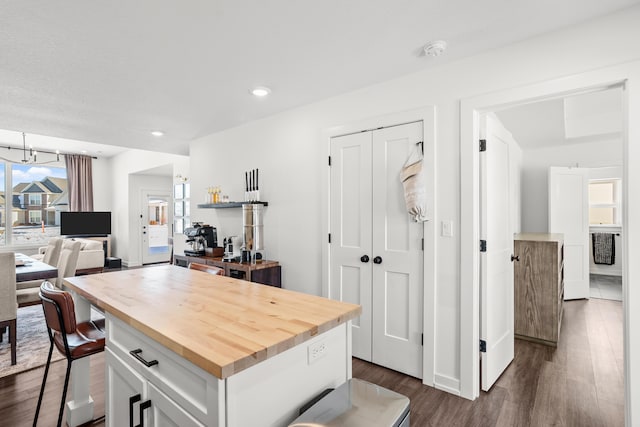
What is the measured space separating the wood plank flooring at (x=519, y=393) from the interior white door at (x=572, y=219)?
1.87 m

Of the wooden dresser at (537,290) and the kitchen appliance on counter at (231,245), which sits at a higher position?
the kitchen appliance on counter at (231,245)

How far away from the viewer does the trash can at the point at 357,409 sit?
1.07m

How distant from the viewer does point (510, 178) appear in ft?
9.75

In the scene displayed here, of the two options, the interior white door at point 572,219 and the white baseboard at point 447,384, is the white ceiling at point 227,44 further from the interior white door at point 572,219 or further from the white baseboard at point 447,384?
the interior white door at point 572,219

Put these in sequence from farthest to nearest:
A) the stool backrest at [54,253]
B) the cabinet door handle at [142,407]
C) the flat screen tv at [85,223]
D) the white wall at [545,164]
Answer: the flat screen tv at [85,223], the white wall at [545,164], the stool backrest at [54,253], the cabinet door handle at [142,407]

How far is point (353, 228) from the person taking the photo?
2.93m

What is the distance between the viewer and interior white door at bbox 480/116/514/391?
2318mm

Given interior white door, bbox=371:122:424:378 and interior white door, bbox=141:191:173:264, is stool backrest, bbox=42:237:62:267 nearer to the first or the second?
interior white door, bbox=141:191:173:264

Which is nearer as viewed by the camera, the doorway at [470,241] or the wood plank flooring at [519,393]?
the wood plank flooring at [519,393]

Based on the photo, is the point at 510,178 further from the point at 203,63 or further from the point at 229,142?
the point at 229,142

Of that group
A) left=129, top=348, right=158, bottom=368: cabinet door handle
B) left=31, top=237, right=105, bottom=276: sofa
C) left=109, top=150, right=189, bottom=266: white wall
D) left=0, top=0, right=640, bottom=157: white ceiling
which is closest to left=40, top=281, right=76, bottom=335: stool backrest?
left=129, top=348, right=158, bottom=368: cabinet door handle

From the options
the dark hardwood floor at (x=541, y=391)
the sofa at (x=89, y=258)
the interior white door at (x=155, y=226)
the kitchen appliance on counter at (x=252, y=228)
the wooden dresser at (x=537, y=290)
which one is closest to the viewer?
the dark hardwood floor at (x=541, y=391)

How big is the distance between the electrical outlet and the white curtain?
8828 mm

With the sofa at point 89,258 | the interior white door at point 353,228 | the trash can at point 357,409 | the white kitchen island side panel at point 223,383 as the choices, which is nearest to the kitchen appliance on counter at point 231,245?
the interior white door at point 353,228
